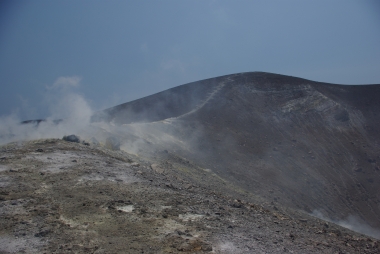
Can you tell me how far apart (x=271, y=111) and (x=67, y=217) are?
30879mm

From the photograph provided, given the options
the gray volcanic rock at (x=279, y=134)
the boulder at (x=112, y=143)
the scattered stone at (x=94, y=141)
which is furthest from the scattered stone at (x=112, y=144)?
the gray volcanic rock at (x=279, y=134)

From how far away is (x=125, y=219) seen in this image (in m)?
7.83

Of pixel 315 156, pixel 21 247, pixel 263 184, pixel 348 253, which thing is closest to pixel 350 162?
pixel 315 156

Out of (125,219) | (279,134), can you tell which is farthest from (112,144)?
(279,134)

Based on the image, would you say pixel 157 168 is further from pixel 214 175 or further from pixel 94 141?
pixel 214 175

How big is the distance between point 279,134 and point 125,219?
1045 inches

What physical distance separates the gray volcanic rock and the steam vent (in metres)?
0.13

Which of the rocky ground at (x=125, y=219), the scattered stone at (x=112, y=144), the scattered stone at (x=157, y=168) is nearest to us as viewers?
the rocky ground at (x=125, y=219)

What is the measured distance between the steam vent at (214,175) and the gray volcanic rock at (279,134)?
13 centimetres

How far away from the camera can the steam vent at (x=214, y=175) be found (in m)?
7.27

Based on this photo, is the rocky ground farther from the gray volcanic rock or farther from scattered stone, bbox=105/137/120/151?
the gray volcanic rock

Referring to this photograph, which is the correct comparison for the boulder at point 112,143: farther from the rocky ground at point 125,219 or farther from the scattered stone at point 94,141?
the rocky ground at point 125,219

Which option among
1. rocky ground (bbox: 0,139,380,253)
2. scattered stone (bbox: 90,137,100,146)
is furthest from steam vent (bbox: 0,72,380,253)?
scattered stone (bbox: 90,137,100,146)

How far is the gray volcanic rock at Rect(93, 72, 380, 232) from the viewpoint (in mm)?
23375
